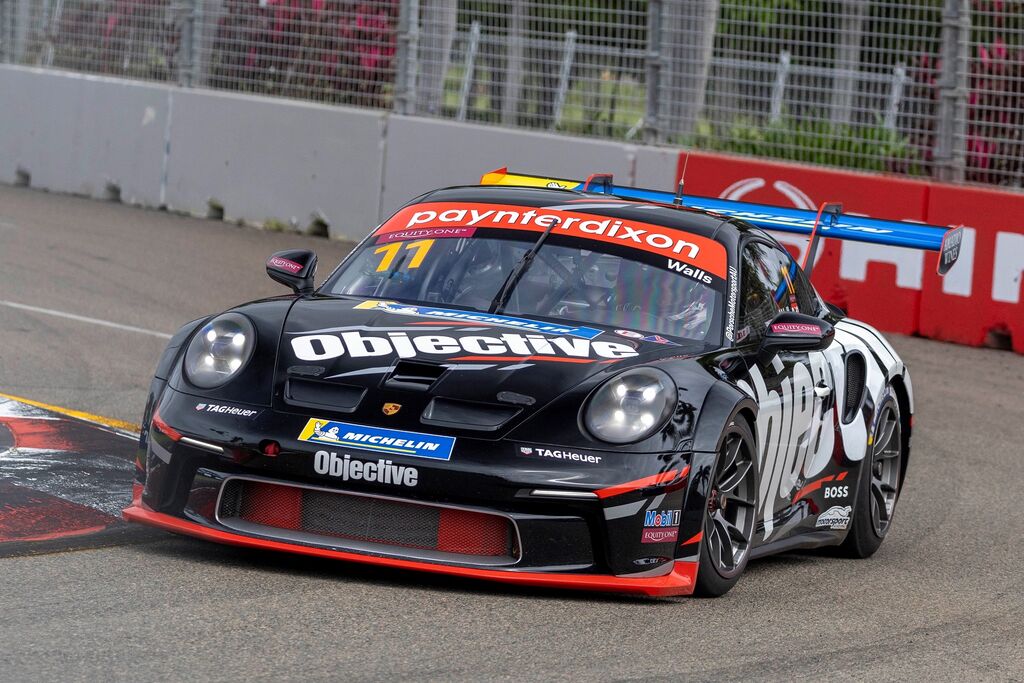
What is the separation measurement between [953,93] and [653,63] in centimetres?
267

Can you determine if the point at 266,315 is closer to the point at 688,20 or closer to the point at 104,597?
the point at 104,597

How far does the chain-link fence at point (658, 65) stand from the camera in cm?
1266

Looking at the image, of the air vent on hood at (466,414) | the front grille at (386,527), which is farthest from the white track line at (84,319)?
the air vent on hood at (466,414)

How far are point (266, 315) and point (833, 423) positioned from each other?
2.25 metres

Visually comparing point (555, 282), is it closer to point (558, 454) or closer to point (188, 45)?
point (558, 454)

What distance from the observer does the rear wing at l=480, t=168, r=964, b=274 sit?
6.70m

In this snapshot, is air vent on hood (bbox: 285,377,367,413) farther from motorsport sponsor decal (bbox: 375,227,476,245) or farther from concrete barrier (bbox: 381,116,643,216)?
concrete barrier (bbox: 381,116,643,216)

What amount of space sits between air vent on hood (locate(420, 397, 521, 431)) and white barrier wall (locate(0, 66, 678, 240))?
889 centimetres

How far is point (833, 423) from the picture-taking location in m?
6.37

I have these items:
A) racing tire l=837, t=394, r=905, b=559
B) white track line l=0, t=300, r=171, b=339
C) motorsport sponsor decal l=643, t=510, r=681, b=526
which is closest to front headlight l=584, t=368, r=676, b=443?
motorsport sponsor decal l=643, t=510, r=681, b=526

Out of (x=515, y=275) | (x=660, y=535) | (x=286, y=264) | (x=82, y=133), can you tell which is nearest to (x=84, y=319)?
(x=286, y=264)

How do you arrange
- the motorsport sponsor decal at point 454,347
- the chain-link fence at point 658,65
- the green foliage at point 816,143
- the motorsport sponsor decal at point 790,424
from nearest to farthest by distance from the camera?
the motorsport sponsor decal at point 454,347, the motorsport sponsor decal at point 790,424, the chain-link fence at point 658,65, the green foliage at point 816,143

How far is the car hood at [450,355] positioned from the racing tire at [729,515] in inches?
14.1

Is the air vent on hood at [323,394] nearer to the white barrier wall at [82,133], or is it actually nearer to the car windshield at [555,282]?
the car windshield at [555,282]
